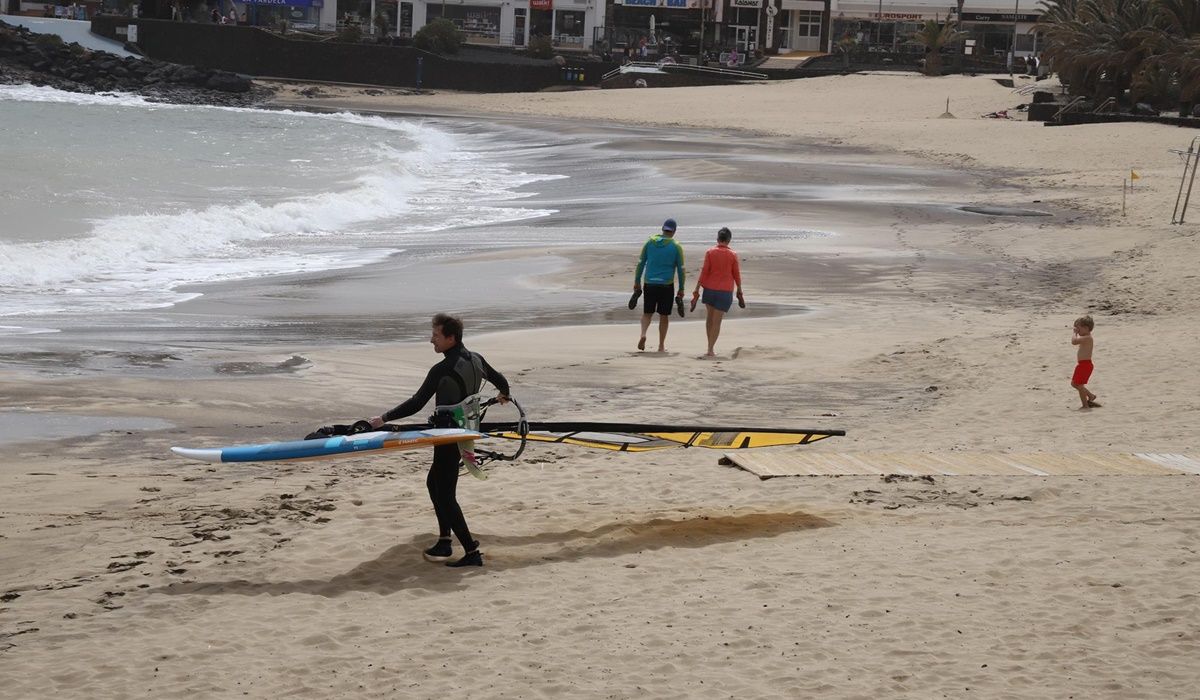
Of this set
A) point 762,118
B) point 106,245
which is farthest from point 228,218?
point 762,118

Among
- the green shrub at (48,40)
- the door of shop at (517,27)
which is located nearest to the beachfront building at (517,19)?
the door of shop at (517,27)

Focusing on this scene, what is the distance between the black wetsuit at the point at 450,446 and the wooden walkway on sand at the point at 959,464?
8.02ft

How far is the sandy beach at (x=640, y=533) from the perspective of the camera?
5.91m

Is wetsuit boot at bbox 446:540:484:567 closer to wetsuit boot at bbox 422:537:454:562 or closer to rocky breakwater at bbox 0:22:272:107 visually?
wetsuit boot at bbox 422:537:454:562

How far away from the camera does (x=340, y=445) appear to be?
736cm

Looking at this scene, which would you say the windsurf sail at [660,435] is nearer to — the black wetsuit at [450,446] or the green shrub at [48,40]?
the black wetsuit at [450,446]

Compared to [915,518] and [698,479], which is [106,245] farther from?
[915,518]

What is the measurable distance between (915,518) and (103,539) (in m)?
4.67

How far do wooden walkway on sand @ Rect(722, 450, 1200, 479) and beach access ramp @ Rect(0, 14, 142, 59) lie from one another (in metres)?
74.9

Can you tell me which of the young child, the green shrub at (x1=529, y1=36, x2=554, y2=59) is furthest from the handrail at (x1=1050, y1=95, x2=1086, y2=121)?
the green shrub at (x1=529, y1=36, x2=554, y2=59)

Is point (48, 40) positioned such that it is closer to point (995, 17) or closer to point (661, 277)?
point (995, 17)

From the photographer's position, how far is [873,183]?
31766mm

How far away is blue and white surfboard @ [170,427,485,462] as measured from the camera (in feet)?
23.7

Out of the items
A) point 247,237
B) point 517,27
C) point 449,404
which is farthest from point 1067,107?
point 517,27
